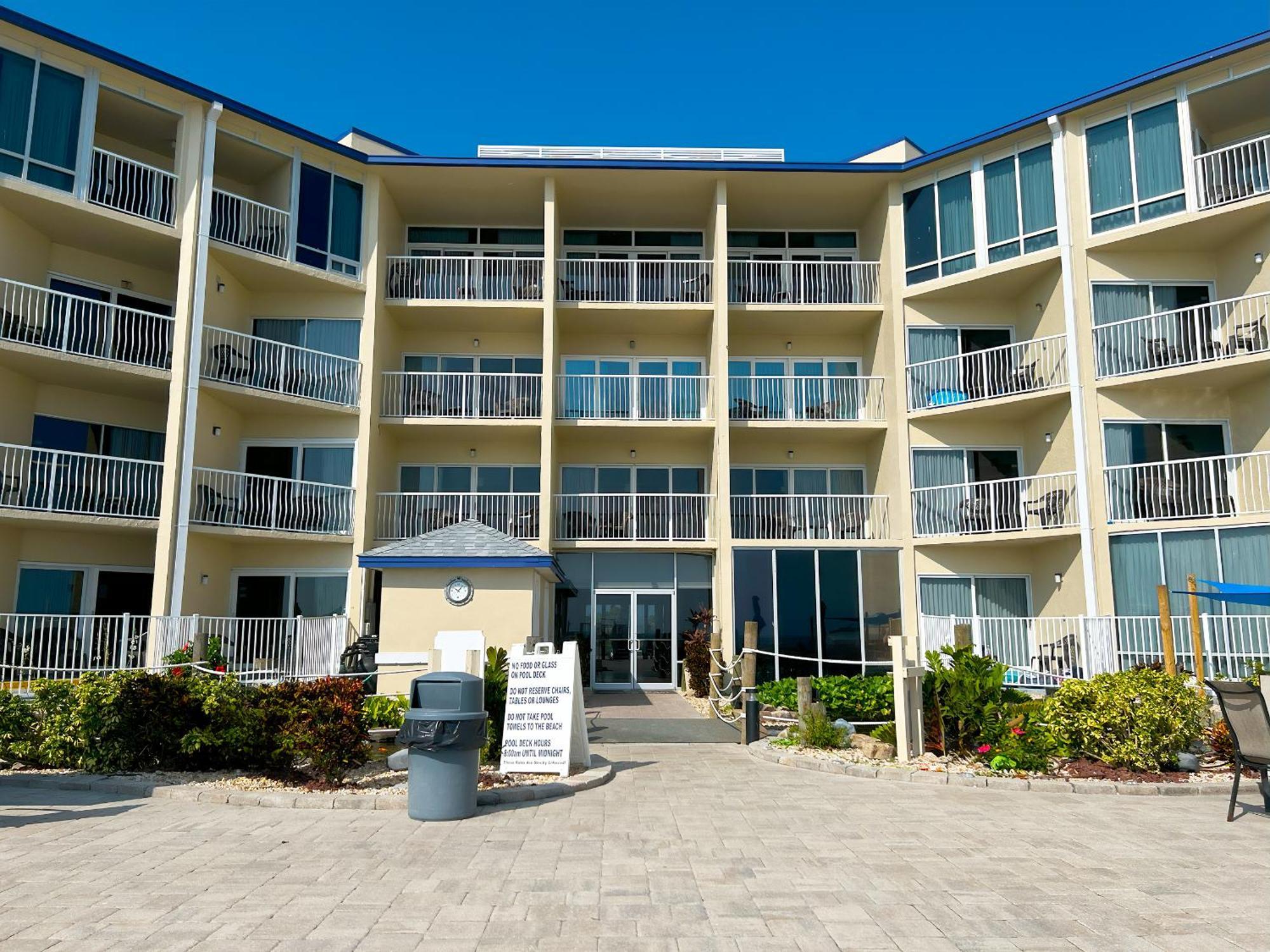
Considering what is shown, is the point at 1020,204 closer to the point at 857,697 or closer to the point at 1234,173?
the point at 1234,173

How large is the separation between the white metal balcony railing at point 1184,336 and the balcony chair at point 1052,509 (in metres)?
2.61

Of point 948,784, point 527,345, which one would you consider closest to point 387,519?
point 527,345

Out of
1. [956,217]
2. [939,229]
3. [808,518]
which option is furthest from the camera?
[808,518]

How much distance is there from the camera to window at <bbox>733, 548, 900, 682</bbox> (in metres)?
19.7

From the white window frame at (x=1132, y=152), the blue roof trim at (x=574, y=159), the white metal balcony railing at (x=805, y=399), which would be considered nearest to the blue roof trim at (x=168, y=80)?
the blue roof trim at (x=574, y=159)

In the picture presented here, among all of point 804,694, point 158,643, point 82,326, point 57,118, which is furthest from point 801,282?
point 158,643

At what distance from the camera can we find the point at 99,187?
55.0 ft

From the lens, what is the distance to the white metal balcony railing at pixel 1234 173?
16.8 m

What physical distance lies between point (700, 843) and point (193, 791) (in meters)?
5.22

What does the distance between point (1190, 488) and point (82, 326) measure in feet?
71.1

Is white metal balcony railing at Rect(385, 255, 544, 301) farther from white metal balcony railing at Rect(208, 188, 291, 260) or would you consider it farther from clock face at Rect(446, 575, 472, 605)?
clock face at Rect(446, 575, 472, 605)

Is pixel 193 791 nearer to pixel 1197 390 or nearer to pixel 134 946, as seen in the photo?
pixel 134 946

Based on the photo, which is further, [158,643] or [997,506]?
[997,506]

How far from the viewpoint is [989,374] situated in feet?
65.2
